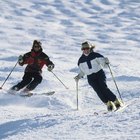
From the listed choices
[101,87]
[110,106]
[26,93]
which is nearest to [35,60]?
[26,93]

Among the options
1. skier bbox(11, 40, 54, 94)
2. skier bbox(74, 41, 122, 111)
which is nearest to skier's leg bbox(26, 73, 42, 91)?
skier bbox(11, 40, 54, 94)

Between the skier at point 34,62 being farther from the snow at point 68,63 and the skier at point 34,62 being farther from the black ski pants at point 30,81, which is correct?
the snow at point 68,63

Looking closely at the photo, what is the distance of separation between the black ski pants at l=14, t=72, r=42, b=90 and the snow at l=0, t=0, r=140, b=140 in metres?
0.40

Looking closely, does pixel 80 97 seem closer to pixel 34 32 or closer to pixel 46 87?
pixel 46 87

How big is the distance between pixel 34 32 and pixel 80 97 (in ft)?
41.7

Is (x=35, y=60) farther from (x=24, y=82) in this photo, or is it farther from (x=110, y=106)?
(x=110, y=106)

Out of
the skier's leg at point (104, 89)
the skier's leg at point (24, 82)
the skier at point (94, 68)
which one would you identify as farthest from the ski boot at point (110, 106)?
the skier's leg at point (24, 82)

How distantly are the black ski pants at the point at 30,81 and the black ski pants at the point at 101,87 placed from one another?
222 centimetres

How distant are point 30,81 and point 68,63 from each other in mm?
4918

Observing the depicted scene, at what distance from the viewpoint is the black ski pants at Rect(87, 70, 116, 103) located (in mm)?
9172

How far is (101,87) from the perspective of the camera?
368 inches

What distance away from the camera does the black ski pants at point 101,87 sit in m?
9.17

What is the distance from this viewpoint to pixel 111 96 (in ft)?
29.9

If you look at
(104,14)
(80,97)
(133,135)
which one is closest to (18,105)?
(80,97)
